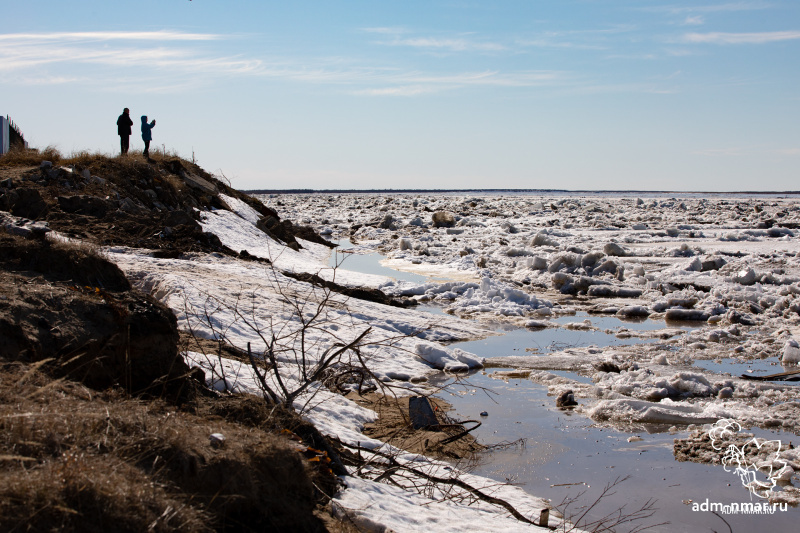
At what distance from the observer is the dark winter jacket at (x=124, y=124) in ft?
54.5

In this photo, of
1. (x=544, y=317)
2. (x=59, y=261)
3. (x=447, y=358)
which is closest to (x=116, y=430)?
(x=59, y=261)

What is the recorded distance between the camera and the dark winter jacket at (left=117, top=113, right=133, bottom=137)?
16.6 m

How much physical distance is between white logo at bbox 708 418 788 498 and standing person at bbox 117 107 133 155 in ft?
51.0

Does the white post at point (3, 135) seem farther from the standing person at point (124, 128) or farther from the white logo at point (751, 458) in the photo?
the white logo at point (751, 458)

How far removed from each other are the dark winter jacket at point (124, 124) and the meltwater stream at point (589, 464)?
13.1m

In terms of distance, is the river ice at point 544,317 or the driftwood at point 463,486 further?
the river ice at point 544,317

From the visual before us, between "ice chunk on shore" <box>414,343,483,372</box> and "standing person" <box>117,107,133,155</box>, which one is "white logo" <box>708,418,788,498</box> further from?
"standing person" <box>117,107,133,155</box>

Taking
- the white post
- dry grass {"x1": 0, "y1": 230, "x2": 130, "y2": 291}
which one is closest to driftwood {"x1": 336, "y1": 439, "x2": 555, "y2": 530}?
dry grass {"x1": 0, "y1": 230, "x2": 130, "y2": 291}

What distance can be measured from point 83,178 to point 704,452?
12.9 m

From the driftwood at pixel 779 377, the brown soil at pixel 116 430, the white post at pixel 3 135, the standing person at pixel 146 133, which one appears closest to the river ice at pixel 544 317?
the driftwood at pixel 779 377

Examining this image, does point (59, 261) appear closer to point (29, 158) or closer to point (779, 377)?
point (779, 377)

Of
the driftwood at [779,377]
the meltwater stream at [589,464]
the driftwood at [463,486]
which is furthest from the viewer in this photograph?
the driftwood at [779,377]

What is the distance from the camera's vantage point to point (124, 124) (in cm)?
1673

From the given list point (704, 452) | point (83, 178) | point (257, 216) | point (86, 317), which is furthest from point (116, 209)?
point (704, 452)
